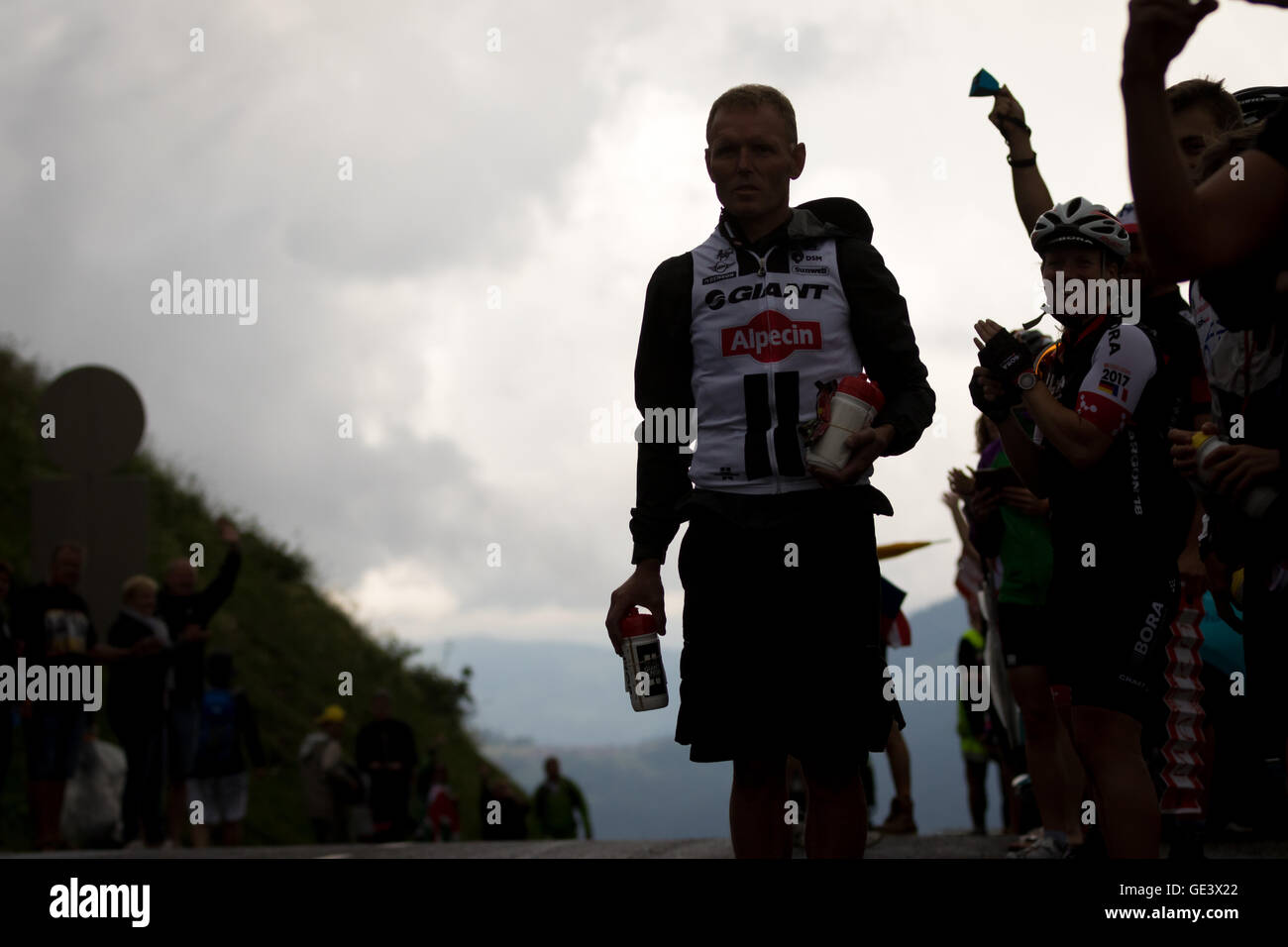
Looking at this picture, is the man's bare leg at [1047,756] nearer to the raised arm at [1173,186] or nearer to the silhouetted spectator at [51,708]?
the raised arm at [1173,186]

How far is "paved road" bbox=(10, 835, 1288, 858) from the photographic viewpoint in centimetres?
704

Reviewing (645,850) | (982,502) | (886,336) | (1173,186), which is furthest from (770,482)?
(645,850)

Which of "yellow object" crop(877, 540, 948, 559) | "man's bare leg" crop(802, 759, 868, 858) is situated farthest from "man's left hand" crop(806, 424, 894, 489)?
"yellow object" crop(877, 540, 948, 559)

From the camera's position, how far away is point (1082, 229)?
4.60m

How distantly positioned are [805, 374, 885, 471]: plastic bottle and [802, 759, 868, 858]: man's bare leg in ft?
2.50

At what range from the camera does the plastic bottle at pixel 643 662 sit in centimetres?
409

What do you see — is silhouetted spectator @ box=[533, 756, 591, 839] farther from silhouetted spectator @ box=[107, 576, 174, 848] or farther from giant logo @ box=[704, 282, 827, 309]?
giant logo @ box=[704, 282, 827, 309]

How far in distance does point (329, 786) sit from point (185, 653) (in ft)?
15.9

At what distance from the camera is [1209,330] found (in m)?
3.45

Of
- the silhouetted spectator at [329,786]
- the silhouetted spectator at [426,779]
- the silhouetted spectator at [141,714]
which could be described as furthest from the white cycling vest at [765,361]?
the silhouetted spectator at [426,779]

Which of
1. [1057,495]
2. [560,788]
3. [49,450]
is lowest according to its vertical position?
[560,788]
